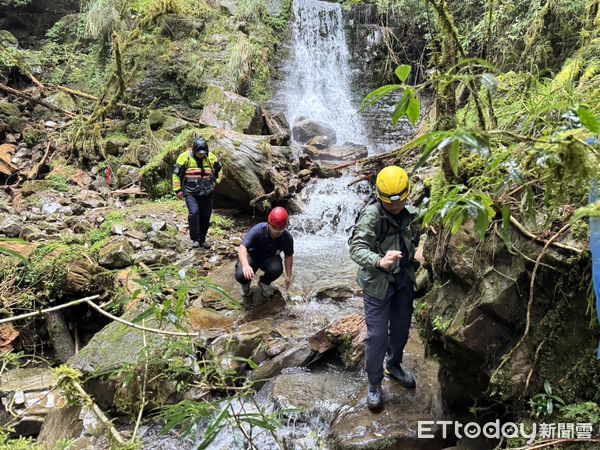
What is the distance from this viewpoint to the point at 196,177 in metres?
6.45

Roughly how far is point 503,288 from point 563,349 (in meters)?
0.46

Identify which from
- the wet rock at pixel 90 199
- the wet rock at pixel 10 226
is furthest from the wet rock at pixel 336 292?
the wet rock at pixel 90 199

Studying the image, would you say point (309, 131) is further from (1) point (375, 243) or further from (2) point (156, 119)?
(1) point (375, 243)

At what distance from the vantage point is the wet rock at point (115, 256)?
223 inches

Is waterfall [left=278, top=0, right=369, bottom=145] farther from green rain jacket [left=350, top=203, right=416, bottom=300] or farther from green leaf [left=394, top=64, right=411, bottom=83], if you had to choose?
green leaf [left=394, top=64, right=411, bottom=83]

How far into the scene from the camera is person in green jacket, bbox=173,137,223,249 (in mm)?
6387

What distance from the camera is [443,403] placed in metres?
3.30

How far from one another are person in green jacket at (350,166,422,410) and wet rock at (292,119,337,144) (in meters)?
10.1

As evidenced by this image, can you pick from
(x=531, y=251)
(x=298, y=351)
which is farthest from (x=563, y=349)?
(x=298, y=351)

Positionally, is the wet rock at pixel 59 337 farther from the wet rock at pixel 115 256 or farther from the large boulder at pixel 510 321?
the large boulder at pixel 510 321

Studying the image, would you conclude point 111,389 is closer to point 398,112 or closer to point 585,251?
point 398,112

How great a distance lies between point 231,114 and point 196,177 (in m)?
4.68

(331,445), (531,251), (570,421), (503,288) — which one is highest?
(531,251)

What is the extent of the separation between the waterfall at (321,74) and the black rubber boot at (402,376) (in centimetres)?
1060
